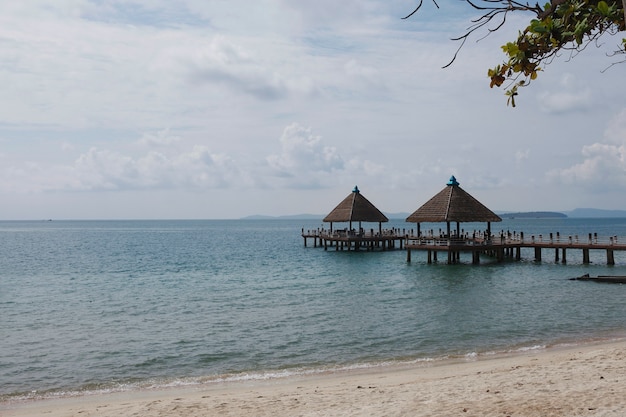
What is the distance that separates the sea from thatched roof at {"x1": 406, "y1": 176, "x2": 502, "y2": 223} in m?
4.19

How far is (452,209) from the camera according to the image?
137ft

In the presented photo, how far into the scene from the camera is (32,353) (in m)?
17.1

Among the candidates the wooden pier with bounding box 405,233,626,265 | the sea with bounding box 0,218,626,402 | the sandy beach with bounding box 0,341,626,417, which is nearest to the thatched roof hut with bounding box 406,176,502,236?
the wooden pier with bounding box 405,233,626,265

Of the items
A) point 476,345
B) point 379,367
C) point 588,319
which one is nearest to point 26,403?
point 379,367

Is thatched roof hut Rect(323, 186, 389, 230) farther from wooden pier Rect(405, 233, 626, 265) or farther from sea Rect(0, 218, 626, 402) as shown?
sea Rect(0, 218, 626, 402)

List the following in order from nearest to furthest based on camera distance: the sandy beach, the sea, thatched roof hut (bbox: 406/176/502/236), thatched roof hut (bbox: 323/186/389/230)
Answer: the sandy beach
the sea
thatched roof hut (bbox: 406/176/502/236)
thatched roof hut (bbox: 323/186/389/230)

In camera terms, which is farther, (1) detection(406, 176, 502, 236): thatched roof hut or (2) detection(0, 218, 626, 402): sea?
(1) detection(406, 176, 502, 236): thatched roof hut

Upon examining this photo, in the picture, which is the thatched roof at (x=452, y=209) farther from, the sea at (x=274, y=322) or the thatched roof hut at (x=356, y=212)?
the thatched roof hut at (x=356, y=212)

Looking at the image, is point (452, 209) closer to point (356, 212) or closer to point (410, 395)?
point (356, 212)

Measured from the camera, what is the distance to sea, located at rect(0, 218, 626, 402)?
49.4 feet

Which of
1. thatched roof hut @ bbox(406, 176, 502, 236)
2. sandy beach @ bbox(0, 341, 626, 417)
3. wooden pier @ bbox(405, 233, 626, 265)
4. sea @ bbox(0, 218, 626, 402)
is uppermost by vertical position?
thatched roof hut @ bbox(406, 176, 502, 236)

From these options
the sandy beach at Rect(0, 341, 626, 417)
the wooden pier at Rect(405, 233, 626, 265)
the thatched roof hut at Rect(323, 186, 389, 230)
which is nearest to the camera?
the sandy beach at Rect(0, 341, 626, 417)

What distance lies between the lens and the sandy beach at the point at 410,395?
8.70m

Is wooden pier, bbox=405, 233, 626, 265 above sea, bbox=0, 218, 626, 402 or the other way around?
above
